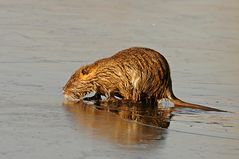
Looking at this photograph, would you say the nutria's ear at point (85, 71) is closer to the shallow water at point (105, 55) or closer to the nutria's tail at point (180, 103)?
the shallow water at point (105, 55)

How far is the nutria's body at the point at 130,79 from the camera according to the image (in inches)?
314

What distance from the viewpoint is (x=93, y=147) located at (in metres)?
5.98

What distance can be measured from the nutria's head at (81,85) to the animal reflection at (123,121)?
0.19 m

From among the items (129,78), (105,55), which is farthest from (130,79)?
(105,55)

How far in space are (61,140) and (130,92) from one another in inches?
75.7

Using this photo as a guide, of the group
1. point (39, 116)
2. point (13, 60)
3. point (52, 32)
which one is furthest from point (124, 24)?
point (39, 116)

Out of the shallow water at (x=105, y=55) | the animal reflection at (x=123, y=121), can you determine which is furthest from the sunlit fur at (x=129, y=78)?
the shallow water at (x=105, y=55)

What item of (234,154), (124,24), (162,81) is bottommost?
(234,154)

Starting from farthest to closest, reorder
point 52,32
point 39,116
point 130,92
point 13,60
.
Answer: point 52,32 < point 13,60 < point 130,92 < point 39,116

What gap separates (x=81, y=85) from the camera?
8.14m

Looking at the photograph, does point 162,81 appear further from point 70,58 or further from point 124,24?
point 124,24

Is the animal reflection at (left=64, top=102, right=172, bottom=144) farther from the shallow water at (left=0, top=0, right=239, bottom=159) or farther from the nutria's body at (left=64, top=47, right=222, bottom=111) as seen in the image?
the nutria's body at (left=64, top=47, right=222, bottom=111)

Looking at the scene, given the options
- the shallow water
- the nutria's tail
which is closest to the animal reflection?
the shallow water

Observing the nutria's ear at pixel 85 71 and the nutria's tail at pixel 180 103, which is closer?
the nutria's tail at pixel 180 103
